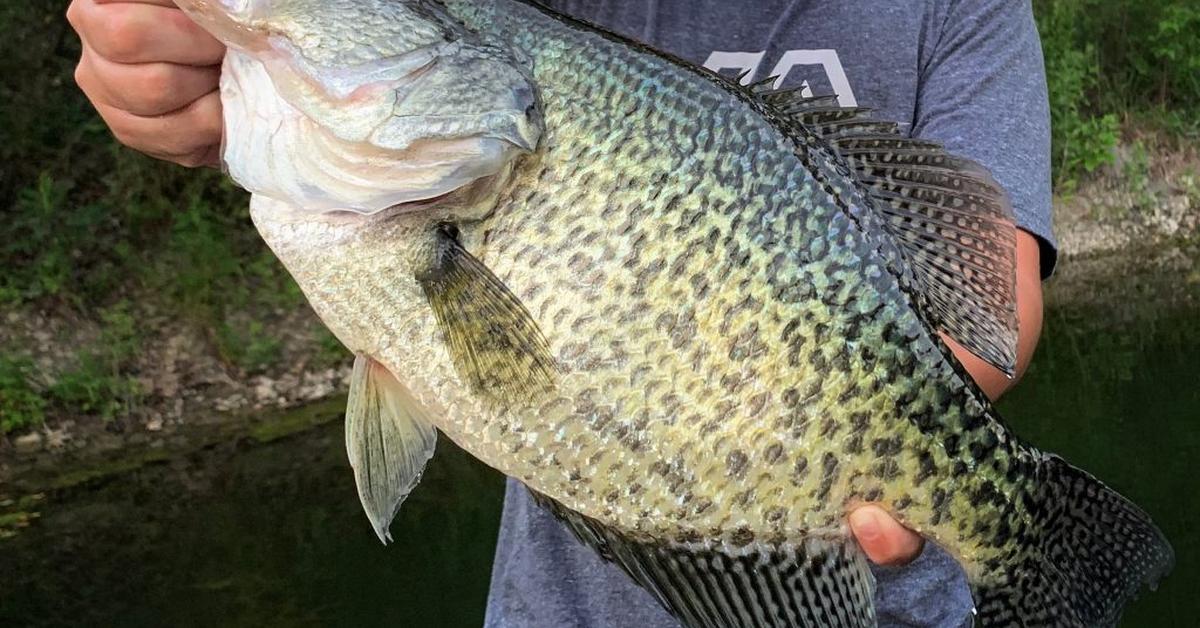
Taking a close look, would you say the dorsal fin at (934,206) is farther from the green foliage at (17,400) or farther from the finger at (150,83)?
the green foliage at (17,400)

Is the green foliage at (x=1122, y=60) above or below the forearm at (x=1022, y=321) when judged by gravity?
below

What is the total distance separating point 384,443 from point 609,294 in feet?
1.37

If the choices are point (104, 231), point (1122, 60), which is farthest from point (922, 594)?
point (1122, 60)

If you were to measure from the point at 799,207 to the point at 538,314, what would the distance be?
0.41 meters

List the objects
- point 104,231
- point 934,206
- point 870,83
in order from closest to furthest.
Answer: point 934,206, point 870,83, point 104,231

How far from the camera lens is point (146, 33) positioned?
1597 millimetres

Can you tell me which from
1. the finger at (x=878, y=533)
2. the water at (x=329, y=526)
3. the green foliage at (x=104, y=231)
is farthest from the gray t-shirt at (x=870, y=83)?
the green foliage at (x=104, y=231)

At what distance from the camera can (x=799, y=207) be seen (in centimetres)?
169

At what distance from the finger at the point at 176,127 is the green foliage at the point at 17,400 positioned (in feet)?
23.2

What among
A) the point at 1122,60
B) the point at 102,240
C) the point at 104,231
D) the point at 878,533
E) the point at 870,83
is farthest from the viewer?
the point at 1122,60

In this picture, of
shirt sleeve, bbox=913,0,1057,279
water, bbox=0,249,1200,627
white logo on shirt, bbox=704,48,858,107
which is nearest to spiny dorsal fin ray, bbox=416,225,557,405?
white logo on shirt, bbox=704,48,858,107

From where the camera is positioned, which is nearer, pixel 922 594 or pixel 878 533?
pixel 878 533

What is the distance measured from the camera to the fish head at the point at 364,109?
5.18ft

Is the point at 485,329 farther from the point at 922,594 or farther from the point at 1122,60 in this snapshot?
the point at 1122,60
